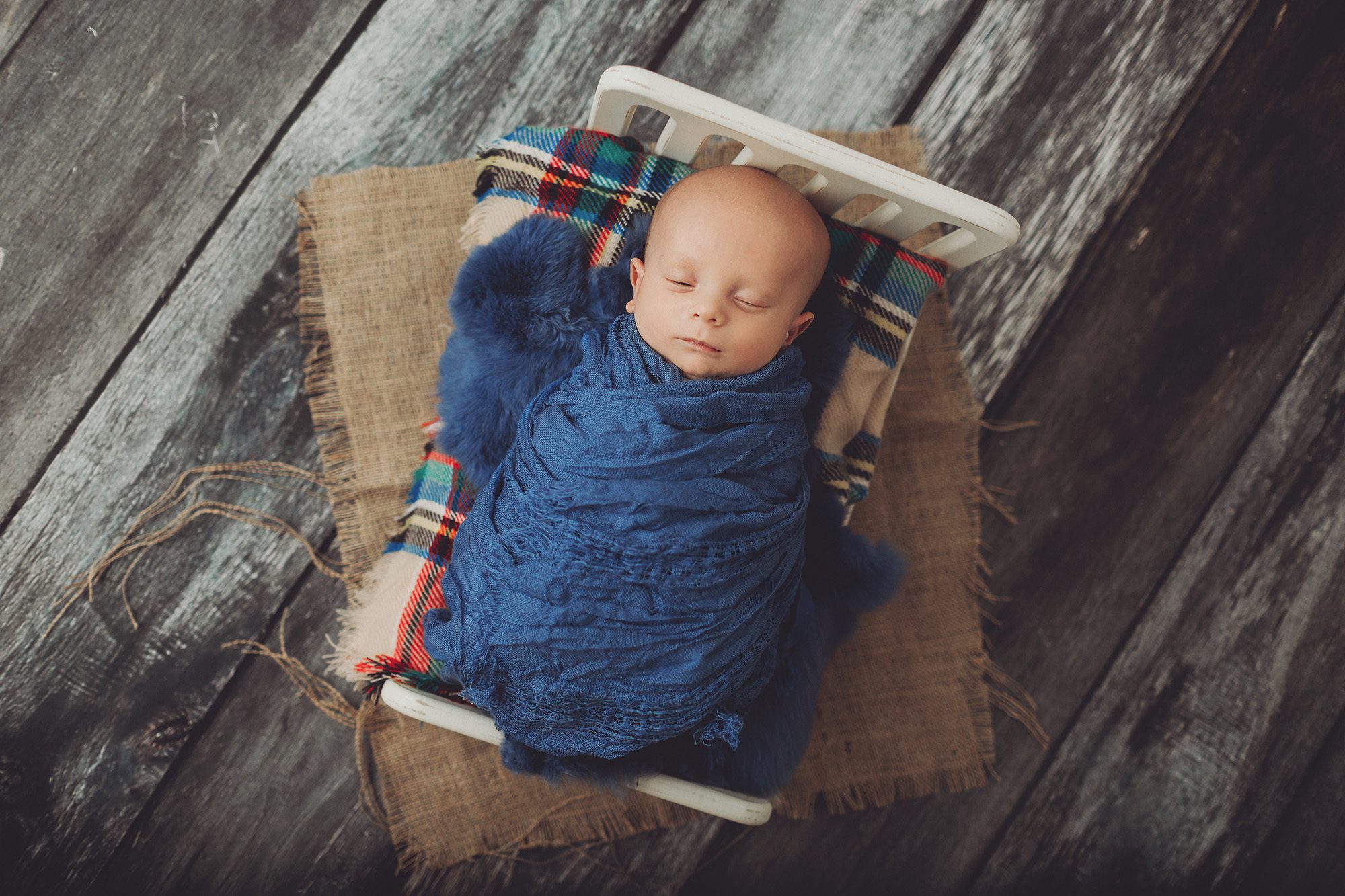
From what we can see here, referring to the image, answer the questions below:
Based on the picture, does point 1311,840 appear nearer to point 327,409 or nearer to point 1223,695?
point 1223,695

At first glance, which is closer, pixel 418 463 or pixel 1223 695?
pixel 418 463

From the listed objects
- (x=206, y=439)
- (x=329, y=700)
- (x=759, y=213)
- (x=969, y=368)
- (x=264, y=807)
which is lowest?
(x=264, y=807)

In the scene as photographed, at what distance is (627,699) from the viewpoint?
789 millimetres

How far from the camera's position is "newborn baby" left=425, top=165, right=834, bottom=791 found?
77 centimetres

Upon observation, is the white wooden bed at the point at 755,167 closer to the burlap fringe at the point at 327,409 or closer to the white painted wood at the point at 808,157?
the white painted wood at the point at 808,157

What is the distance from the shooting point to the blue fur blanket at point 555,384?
2.89ft

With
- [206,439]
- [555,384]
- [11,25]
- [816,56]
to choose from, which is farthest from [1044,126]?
[11,25]

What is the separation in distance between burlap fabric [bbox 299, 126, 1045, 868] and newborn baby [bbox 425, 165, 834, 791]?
280mm

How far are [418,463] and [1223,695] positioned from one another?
135 cm

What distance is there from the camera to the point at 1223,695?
118 centimetres

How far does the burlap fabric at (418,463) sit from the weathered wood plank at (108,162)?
0.19 meters

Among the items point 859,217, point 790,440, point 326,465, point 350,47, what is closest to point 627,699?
point 790,440

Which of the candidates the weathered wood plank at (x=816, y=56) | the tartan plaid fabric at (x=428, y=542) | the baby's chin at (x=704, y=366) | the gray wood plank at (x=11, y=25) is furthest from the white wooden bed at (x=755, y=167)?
the gray wood plank at (x=11, y=25)

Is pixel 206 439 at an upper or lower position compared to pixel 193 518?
upper
